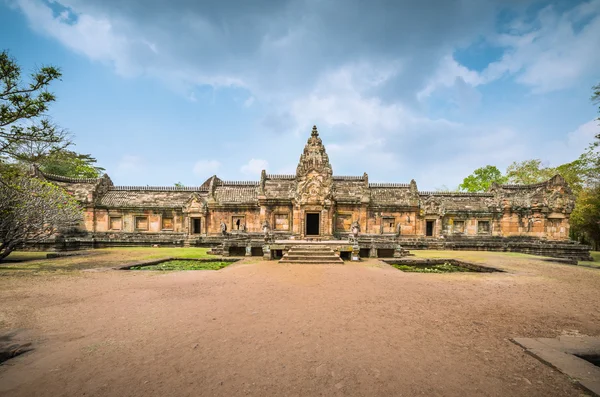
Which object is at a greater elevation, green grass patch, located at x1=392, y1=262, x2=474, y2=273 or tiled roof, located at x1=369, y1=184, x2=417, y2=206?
tiled roof, located at x1=369, y1=184, x2=417, y2=206

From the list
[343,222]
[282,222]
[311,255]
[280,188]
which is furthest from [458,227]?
[311,255]

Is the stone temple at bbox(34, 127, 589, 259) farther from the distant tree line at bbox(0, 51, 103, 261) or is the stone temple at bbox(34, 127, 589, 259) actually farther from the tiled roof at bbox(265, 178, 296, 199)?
the distant tree line at bbox(0, 51, 103, 261)

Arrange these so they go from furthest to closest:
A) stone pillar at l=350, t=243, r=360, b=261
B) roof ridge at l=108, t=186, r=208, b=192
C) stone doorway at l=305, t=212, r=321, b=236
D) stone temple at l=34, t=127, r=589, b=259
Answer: roof ridge at l=108, t=186, r=208, b=192, stone doorway at l=305, t=212, r=321, b=236, stone temple at l=34, t=127, r=589, b=259, stone pillar at l=350, t=243, r=360, b=261

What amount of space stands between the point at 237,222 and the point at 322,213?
8.17 m

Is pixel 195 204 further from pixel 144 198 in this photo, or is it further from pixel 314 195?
pixel 314 195

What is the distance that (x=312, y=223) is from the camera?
23172 millimetres

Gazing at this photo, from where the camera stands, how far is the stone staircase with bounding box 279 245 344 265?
1454 cm

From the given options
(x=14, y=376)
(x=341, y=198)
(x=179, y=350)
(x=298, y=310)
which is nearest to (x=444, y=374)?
(x=298, y=310)

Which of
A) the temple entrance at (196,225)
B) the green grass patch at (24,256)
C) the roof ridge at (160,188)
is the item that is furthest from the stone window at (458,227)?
the green grass patch at (24,256)

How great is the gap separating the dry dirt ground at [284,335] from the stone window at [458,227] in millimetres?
16502

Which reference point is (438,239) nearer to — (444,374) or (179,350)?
(444,374)

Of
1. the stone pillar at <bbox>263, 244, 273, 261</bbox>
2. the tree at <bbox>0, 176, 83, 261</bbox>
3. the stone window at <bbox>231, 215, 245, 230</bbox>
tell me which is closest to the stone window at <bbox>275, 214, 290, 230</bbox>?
the stone window at <bbox>231, 215, 245, 230</bbox>

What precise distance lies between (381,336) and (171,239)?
22.8 meters

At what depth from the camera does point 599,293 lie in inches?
329
